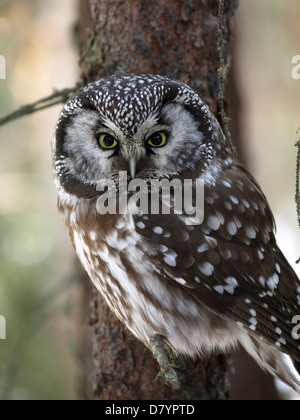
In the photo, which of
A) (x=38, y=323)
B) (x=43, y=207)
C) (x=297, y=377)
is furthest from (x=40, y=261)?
(x=297, y=377)

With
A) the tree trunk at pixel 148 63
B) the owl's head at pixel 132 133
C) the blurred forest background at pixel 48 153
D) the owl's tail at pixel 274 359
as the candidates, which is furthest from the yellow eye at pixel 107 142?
the blurred forest background at pixel 48 153

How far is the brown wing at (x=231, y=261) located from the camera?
2.59m

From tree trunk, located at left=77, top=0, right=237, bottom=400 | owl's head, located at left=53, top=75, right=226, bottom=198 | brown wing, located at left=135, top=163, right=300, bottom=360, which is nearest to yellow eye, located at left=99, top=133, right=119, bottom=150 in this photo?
owl's head, located at left=53, top=75, right=226, bottom=198

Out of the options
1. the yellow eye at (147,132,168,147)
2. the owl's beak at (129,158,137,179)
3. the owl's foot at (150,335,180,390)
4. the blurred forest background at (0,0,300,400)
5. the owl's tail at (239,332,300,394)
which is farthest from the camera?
the blurred forest background at (0,0,300,400)

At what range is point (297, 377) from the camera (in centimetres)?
282

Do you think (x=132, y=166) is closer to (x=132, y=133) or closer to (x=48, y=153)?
(x=132, y=133)

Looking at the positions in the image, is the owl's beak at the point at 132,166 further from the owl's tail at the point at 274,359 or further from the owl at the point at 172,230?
the owl's tail at the point at 274,359

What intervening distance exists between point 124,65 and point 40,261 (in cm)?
253

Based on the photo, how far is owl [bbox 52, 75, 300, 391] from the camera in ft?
8.25

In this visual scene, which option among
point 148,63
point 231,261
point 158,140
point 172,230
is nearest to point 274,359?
point 231,261

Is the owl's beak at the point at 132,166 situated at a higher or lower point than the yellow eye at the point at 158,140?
lower

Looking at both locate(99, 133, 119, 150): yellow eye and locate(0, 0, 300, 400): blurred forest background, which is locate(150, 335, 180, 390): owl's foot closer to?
locate(99, 133, 119, 150): yellow eye

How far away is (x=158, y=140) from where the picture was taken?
253cm

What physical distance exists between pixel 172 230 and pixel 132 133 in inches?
18.4
